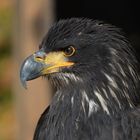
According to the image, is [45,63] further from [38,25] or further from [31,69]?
[38,25]

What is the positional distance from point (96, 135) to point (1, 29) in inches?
325

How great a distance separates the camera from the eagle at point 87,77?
709cm

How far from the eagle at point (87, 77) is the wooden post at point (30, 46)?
2.81 m

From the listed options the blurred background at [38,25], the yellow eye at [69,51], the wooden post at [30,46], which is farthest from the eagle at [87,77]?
the wooden post at [30,46]

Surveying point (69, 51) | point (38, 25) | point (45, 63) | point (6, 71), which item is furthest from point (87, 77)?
point (6, 71)

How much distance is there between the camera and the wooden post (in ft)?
33.3

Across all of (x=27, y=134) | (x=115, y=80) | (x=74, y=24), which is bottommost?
(x=27, y=134)

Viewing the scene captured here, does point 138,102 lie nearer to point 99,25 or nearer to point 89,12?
point 99,25

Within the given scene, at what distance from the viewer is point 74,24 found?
7.28 m

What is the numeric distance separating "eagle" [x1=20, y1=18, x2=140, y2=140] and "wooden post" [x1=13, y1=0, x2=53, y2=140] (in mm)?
2809

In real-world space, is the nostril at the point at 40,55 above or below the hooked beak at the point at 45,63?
above

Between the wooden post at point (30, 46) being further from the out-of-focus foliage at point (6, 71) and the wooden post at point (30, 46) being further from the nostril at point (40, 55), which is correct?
the out-of-focus foliage at point (6, 71)

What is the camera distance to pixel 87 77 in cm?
725

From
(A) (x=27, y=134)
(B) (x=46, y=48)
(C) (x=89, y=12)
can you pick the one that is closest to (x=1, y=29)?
(C) (x=89, y=12)
